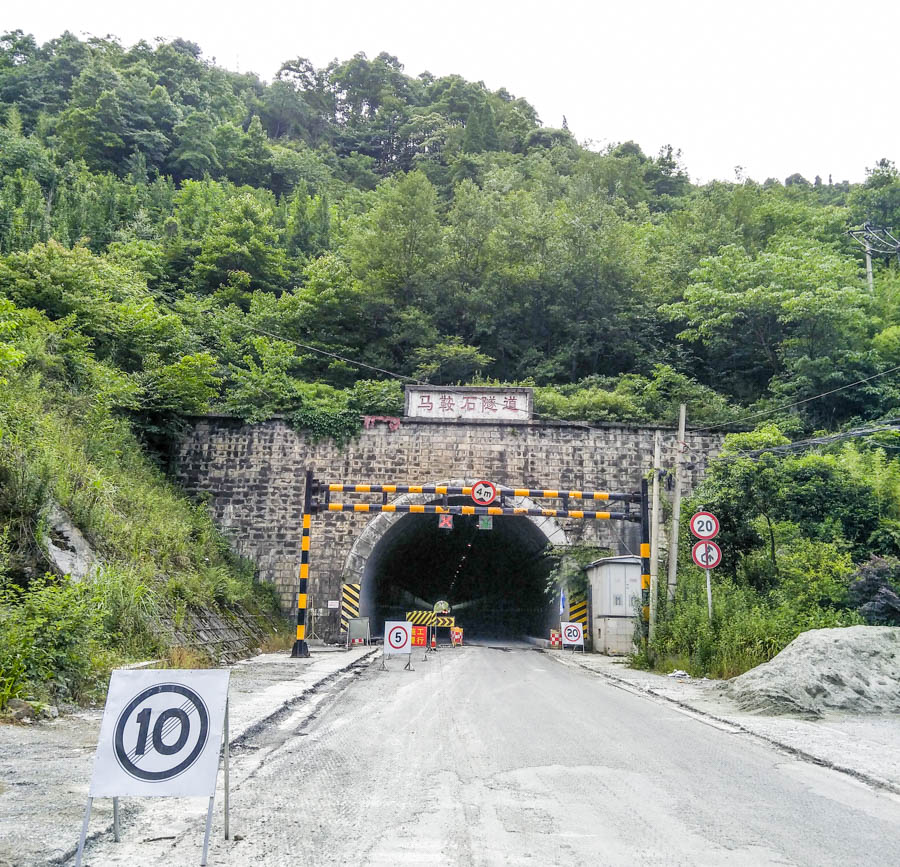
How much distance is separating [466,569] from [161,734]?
32661 mm

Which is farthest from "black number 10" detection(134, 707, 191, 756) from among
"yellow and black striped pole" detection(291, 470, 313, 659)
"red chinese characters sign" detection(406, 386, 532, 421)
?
"red chinese characters sign" detection(406, 386, 532, 421)

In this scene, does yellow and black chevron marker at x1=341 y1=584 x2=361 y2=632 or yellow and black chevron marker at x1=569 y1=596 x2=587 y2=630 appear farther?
yellow and black chevron marker at x1=569 y1=596 x2=587 y2=630

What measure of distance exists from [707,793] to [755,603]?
32.1ft

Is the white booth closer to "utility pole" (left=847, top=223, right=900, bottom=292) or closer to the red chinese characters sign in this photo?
the red chinese characters sign

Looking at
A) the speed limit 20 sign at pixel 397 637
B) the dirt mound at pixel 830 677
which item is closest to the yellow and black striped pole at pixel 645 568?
the speed limit 20 sign at pixel 397 637

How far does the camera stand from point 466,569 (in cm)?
3566

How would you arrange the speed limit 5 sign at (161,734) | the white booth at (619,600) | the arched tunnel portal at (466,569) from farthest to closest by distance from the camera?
the arched tunnel portal at (466,569), the white booth at (619,600), the speed limit 5 sign at (161,734)

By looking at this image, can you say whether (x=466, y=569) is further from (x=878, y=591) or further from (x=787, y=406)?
(x=878, y=591)

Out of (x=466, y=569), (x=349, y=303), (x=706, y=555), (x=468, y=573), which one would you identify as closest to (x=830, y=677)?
(x=706, y=555)

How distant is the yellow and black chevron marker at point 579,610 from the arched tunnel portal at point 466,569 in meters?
1.69

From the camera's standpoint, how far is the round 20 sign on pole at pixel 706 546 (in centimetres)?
1259

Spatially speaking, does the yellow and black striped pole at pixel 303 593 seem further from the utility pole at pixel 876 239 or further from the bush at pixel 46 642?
the utility pole at pixel 876 239

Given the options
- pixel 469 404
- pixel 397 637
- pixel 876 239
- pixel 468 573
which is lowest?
pixel 397 637

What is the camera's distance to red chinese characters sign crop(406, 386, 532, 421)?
21.6 meters
